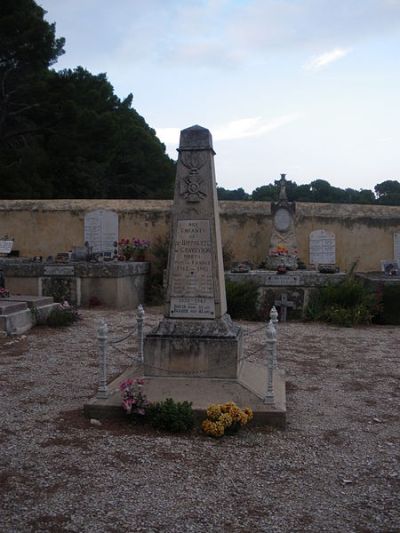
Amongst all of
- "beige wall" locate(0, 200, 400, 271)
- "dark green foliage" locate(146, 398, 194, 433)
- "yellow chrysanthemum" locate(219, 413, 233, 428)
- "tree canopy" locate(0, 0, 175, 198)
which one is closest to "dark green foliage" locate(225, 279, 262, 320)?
"beige wall" locate(0, 200, 400, 271)

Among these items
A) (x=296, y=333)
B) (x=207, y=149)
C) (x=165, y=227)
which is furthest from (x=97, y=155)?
(x=207, y=149)

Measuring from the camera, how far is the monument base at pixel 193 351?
6.12 metres

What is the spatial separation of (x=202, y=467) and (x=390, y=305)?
8665 millimetres

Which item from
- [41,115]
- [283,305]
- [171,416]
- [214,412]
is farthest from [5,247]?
[214,412]

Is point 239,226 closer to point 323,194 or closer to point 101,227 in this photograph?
point 101,227

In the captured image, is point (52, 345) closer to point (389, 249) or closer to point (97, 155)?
point (389, 249)

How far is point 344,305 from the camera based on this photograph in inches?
488

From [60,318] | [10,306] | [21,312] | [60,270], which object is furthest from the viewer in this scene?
[60,270]

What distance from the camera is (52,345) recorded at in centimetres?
948

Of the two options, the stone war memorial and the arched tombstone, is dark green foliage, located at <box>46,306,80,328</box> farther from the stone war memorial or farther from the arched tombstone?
the arched tombstone

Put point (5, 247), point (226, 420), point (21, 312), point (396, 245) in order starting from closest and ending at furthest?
point (226, 420), point (21, 312), point (5, 247), point (396, 245)

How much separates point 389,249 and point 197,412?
13411 mm

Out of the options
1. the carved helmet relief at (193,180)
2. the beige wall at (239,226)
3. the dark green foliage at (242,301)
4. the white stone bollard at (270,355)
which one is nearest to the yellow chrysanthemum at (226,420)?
the white stone bollard at (270,355)

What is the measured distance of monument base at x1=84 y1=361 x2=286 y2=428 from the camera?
5551 millimetres
